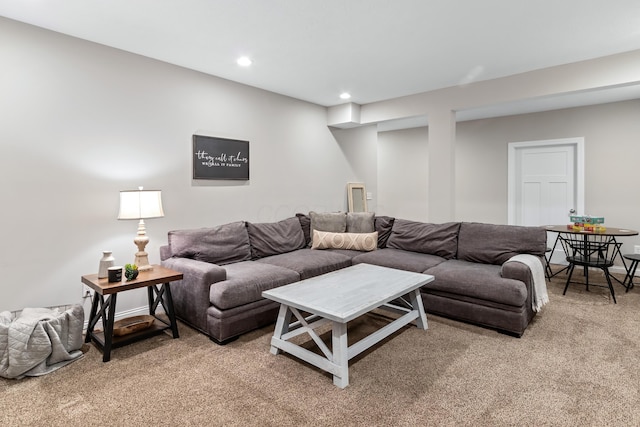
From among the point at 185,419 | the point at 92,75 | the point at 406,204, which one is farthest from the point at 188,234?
the point at 406,204

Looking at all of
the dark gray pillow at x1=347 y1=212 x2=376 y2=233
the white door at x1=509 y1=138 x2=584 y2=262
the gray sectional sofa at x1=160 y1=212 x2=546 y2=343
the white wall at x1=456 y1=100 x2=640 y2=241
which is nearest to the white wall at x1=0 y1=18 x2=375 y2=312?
the gray sectional sofa at x1=160 y1=212 x2=546 y2=343

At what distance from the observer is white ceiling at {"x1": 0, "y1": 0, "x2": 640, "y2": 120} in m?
2.41

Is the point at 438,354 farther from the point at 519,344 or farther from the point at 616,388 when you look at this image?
the point at 616,388

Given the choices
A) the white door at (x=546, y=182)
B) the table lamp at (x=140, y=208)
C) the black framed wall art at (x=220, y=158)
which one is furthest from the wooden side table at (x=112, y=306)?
the white door at (x=546, y=182)

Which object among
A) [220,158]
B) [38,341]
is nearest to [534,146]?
[220,158]

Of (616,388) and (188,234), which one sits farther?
(188,234)

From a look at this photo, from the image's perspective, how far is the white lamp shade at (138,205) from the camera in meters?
2.80

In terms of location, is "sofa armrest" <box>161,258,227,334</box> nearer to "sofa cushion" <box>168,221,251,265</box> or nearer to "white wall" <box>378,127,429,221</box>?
"sofa cushion" <box>168,221,251,265</box>

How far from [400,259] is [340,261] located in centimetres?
66

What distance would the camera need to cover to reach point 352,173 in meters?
5.73

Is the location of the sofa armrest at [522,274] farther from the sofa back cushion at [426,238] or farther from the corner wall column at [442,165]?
the corner wall column at [442,165]

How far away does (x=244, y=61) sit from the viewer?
3377 millimetres

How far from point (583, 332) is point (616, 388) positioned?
89 cm

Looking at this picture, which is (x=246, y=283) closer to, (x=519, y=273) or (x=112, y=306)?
(x=112, y=306)
